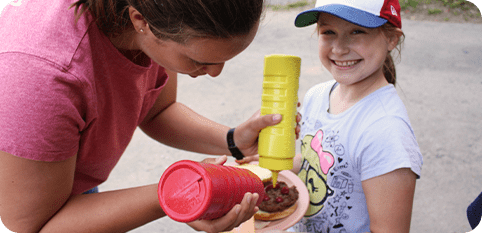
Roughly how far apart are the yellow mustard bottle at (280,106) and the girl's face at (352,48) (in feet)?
0.83

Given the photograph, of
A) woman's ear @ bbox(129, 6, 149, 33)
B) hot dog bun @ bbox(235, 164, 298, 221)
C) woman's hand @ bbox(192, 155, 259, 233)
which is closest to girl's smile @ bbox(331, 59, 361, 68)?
hot dog bun @ bbox(235, 164, 298, 221)

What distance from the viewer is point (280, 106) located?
137 cm

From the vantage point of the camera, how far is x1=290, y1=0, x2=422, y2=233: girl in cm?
130

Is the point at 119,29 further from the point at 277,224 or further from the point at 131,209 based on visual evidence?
the point at 277,224

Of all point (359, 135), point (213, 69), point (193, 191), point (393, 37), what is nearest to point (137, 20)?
point (213, 69)

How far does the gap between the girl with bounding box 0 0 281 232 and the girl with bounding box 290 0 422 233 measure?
53cm

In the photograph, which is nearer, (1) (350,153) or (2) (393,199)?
(2) (393,199)

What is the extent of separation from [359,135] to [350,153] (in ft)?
0.28

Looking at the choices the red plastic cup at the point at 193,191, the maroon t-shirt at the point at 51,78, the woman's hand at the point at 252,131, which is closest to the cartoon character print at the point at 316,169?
the woman's hand at the point at 252,131

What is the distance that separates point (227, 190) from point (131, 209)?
0.36m

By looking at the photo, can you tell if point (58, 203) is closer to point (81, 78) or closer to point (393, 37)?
point (81, 78)

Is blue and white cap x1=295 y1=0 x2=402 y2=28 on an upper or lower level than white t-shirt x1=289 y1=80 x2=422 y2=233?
upper

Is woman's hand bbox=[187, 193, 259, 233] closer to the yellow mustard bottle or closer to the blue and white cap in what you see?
→ the yellow mustard bottle

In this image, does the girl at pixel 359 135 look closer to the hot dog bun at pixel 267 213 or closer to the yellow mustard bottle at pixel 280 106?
the hot dog bun at pixel 267 213
